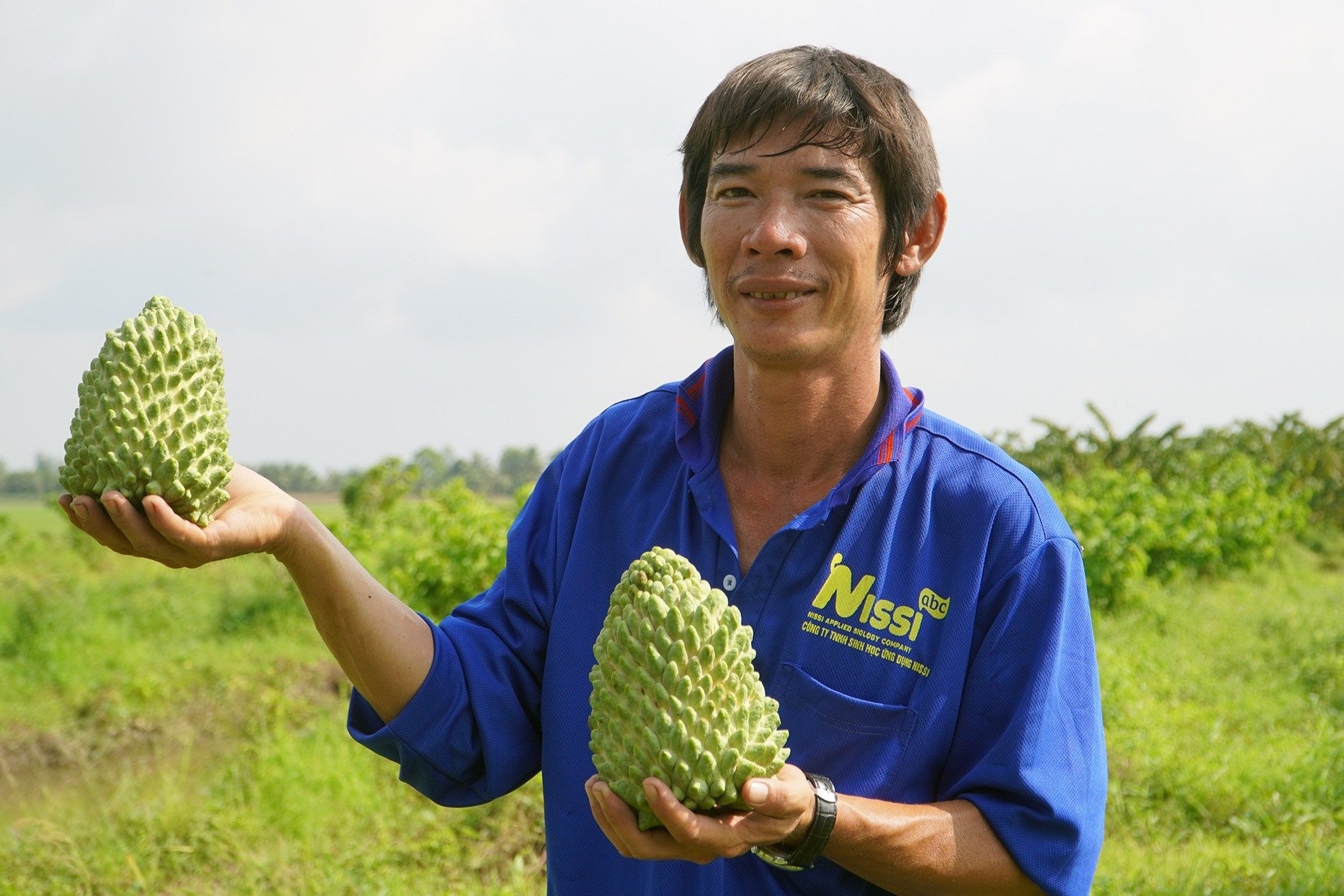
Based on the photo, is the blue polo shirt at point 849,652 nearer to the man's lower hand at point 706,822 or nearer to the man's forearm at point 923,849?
the man's forearm at point 923,849

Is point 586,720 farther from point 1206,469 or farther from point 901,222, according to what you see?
point 1206,469

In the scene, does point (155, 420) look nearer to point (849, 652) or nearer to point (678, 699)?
point (678, 699)

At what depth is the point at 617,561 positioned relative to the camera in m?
2.48

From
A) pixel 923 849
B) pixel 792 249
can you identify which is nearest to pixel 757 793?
pixel 923 849

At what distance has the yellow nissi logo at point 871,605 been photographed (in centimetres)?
228

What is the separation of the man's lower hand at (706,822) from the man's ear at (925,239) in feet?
3.95

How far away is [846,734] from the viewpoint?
7.37ft

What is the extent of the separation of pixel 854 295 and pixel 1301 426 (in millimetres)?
16588

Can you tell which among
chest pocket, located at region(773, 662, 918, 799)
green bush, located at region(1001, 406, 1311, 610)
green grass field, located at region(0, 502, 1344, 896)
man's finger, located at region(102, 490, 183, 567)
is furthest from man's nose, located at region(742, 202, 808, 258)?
green bush, located at region(1001, 406, 1311, 610)

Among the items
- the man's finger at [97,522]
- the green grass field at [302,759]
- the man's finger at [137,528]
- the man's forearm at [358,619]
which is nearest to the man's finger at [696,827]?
the man's forearm at [358,619]

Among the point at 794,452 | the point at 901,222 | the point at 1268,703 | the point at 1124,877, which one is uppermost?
the point at 901,222

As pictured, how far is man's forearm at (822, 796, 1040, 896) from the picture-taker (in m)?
2.00

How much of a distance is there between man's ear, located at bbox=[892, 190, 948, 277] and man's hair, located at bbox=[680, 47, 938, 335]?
0.03 metres

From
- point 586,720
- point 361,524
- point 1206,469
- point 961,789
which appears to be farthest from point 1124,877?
point 1206,469
